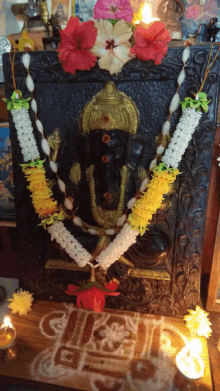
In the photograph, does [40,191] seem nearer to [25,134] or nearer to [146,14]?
[25,134]

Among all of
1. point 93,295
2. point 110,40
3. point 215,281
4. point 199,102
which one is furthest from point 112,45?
point 215,281

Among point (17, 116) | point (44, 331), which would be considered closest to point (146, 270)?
point (44, 331)

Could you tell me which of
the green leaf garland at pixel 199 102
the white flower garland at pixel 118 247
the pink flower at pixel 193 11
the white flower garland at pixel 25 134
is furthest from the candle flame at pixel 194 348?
the pink flower at pixel 193 11

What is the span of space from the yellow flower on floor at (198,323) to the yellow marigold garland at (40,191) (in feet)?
3.69

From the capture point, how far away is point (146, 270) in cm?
200

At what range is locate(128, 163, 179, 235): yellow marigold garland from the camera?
170 cm

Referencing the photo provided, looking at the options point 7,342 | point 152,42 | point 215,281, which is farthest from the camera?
point 215,281

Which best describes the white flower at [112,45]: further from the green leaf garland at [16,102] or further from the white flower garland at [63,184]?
the green leaf garland at [16,102]

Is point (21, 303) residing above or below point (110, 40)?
below

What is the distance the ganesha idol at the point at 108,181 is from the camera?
1731 millimetres

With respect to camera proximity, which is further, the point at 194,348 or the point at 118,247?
the point at 118,247

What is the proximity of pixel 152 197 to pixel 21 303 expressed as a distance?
3.86ft

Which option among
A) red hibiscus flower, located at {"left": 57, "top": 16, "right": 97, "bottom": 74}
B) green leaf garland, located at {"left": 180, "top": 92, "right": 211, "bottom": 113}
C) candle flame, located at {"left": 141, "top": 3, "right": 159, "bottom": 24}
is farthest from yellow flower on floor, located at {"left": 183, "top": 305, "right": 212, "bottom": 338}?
candle flame, located at {"left": 141, "top": 3, "right": 159, "bottom": 24}

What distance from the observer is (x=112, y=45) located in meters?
1.58
